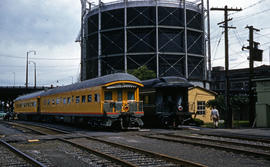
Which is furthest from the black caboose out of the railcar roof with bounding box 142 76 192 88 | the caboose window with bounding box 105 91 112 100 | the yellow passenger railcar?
the caboose window with bounding box 105 91 112 100

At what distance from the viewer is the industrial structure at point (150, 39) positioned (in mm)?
51062

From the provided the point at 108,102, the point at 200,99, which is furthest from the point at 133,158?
the point at 200,99

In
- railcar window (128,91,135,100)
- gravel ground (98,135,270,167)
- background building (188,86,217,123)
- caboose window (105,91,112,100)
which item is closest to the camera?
gravel ground (98,135,270,167)

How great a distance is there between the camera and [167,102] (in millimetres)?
21922

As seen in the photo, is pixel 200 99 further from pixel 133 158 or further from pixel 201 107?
pixel 133 158

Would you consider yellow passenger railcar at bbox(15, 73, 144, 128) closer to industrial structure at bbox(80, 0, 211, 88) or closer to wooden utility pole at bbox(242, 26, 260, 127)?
wooden utility pole at bbox(242, 26, 260, 127)

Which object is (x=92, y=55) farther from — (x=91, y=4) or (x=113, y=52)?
(x=91, y=4)

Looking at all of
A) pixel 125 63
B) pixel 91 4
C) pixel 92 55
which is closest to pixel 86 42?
pixel 92 55

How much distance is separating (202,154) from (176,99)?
12.3 metres

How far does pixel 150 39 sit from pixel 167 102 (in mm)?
31081

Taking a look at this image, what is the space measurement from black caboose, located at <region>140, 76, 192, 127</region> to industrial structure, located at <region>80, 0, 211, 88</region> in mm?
27256

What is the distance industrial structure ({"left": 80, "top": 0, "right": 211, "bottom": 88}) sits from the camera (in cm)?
5106

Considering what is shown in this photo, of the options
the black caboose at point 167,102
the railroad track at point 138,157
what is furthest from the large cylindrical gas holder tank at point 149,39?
the railroad track at point 138,157

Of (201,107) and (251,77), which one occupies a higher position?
(251,77)
